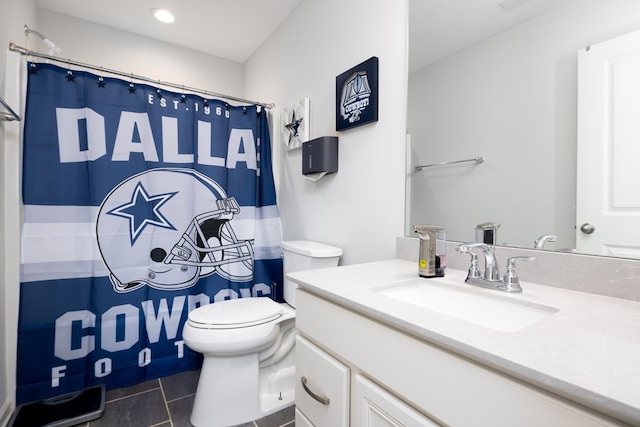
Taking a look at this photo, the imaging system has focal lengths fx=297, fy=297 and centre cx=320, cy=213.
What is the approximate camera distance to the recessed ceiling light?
2004 millimetres

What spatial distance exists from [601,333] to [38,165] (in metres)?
2.21

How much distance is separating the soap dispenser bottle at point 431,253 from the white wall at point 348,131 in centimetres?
30

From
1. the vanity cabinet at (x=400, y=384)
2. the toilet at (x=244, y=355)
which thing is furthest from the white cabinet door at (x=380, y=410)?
the toilet at (x=244, y=355)

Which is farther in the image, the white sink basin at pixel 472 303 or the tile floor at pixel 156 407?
the tile floor at pixel 156 407

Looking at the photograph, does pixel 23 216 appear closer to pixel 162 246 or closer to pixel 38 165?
pixel 38 165

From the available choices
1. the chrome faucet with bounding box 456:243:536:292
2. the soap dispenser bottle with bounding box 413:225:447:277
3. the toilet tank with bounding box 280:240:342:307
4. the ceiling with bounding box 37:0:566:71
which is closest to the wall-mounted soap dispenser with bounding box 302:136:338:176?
the toilet tank with bounding box 280:240:342:307

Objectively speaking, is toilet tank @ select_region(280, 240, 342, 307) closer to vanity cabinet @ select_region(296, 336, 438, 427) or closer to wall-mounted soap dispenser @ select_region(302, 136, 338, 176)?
wall-mounted soap dispenser @ select_region(302, 136, 338, 176)

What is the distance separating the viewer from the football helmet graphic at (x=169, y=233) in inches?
66.6

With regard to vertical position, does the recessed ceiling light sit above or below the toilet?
above

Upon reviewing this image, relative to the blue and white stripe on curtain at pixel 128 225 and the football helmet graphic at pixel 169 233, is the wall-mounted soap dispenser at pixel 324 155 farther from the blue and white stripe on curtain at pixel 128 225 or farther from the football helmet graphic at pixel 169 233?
the football helmet graphic at pixel 169 233

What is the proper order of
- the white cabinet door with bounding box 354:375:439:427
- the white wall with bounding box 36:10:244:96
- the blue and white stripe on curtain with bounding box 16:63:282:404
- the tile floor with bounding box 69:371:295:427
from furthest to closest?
the white wall with bounding box 36:10:244:96 → the blue and white stripe on curtain with bounding box 16:63:282:404 → the tile floor with bounding box 69:371:295:427 → the white cabinet door with bounding box 354:375:439:427

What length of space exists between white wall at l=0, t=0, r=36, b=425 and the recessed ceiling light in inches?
29.2

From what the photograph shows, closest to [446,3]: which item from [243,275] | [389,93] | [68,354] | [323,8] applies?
[389,93]

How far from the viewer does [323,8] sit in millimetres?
1713
